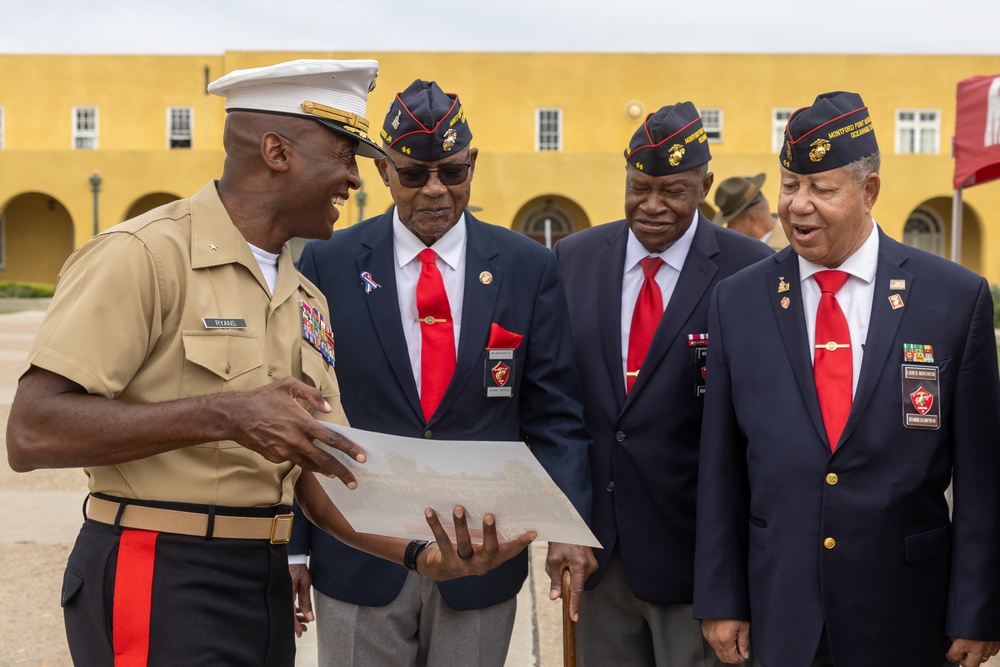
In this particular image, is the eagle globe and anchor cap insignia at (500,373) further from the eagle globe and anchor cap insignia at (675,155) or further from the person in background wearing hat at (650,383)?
the eagle globe and anchor cap insignia at (675,155)

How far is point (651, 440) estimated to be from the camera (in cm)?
335

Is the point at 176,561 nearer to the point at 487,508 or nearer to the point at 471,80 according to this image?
the point at 487,508

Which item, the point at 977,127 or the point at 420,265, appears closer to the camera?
the point at 420,265

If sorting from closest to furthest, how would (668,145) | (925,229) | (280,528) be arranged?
(280,528) → (668,145) → (925,229)

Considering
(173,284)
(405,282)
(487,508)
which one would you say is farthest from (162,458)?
(405,282)

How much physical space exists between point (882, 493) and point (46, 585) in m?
4.66

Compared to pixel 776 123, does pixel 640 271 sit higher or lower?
lower

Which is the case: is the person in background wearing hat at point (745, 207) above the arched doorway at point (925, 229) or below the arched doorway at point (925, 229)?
below

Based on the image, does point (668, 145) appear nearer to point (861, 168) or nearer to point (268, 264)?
point (861, 168)

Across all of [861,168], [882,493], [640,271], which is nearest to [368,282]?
[640,271]

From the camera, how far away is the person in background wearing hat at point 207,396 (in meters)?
2.02

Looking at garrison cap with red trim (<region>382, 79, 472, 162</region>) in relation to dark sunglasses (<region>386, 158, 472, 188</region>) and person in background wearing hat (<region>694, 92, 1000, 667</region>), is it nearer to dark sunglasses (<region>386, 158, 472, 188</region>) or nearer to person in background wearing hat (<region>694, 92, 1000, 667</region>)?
dark sunglasses (<region>386, 158, 472, 188</region>)

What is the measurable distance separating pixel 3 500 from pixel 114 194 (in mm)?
22584

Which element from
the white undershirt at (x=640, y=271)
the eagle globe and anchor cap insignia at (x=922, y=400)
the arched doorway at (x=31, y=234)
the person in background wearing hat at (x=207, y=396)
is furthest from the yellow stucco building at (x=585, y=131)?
the person in background wearing hat at (x=207, y=396)
